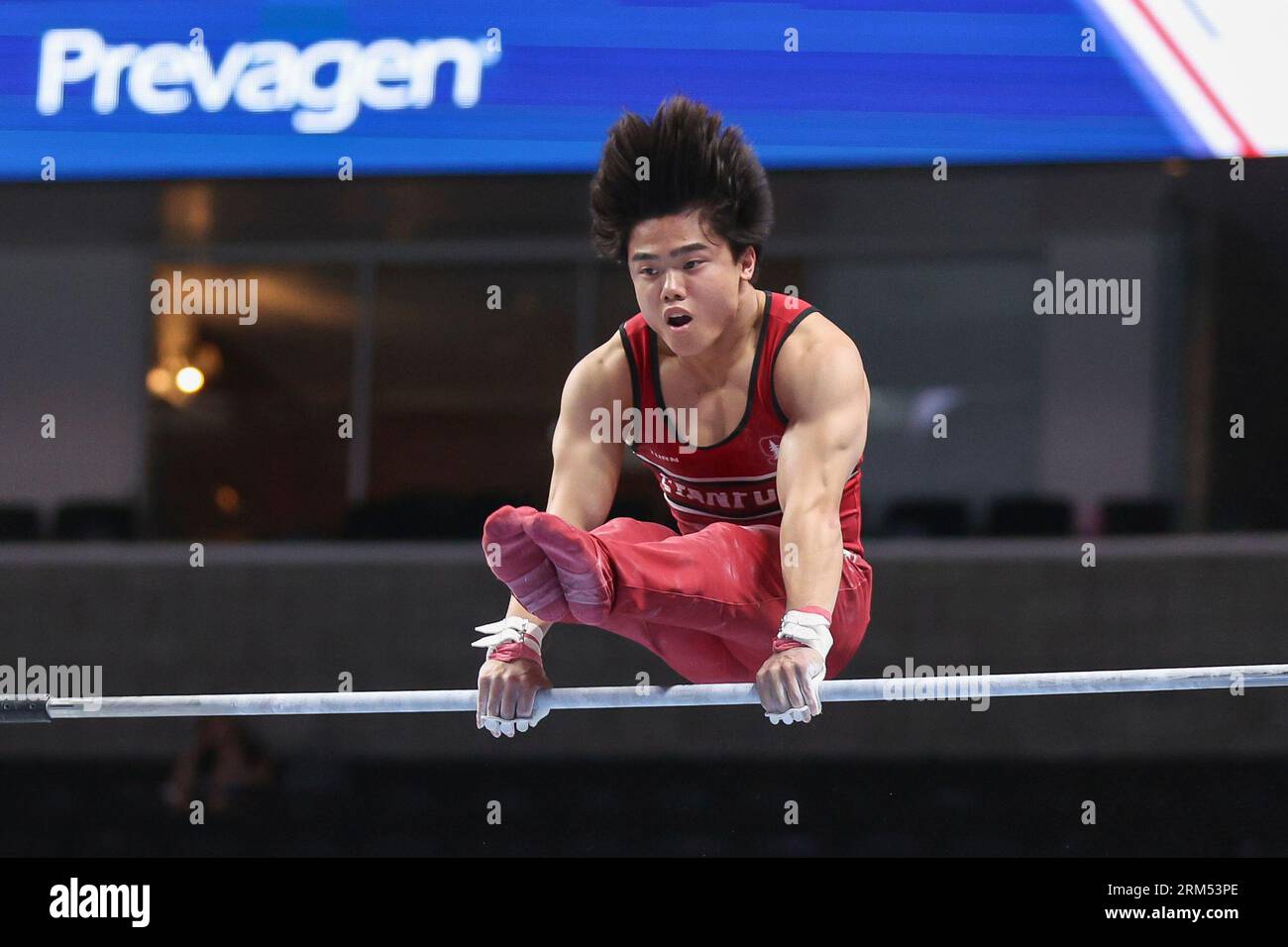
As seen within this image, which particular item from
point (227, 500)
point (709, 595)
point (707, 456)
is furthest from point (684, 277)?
point (227, 500)

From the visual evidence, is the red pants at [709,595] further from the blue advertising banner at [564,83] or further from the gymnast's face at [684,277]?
the blue advertising banner at [564,83]

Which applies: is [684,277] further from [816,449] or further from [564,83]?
[564,83]

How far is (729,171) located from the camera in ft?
8.63

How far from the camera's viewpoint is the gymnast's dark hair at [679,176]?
8.51 ft

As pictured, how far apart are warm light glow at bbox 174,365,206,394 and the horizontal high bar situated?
3.51 meters

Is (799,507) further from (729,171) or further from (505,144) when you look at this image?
(505,144)

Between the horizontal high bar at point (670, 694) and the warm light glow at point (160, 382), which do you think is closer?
the horizontal high bar at point (670, 694)

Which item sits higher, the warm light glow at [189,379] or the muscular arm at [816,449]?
the warm light glow at [189,379]

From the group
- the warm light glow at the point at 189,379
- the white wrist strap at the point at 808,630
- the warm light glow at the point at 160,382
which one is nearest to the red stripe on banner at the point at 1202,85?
the white wrist strap at the point at 808,630

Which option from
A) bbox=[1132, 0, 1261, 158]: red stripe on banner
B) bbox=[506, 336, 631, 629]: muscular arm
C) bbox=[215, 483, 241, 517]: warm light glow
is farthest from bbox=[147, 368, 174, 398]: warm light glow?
bbox=[1132, 0, 1261, 158]: red stripe on banner

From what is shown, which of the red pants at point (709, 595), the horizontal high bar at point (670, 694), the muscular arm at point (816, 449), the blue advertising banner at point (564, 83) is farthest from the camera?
the blue advertising banner at point (564, 83)

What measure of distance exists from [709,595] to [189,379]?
4513 millimetres
